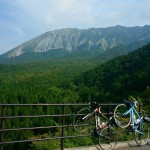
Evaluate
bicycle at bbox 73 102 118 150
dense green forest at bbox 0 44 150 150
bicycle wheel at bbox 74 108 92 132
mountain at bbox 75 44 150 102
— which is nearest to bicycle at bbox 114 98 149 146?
bicycle at bbox 73 102 118 150

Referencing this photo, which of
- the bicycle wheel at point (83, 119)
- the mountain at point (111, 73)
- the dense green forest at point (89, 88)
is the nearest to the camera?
the bicycle wheel at point (83, 119)

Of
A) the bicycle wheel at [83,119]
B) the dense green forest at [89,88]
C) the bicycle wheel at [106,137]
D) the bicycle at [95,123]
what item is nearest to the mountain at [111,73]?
the dense green forest at [89,88]

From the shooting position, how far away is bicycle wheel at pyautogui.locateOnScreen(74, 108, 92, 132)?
8039 millimetres

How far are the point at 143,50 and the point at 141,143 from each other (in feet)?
488

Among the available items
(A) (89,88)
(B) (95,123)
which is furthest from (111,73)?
(B) (95,123)

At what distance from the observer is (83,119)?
26.4ft

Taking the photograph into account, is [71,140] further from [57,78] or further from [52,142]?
[57,78]

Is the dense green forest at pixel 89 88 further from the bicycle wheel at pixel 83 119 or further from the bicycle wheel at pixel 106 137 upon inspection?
the bicycle wheel at pixel 83 119

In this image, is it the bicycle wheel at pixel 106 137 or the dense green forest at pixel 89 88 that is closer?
the bicycle wheel at pixel 106 137

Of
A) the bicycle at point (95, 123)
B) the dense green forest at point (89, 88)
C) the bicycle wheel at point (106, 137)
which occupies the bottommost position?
the bicycle wheel at point (106, 137)

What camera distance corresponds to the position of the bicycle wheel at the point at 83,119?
316 inches

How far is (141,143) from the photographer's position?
31.8ft

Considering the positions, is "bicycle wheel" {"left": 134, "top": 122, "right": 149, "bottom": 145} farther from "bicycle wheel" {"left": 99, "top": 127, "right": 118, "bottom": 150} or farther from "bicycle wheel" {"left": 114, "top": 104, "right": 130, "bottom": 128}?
"bicycle wheel" {"left": 99, "top": 127, "right": 118, "bottom": 150}

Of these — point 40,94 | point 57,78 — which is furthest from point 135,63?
point 57,78
